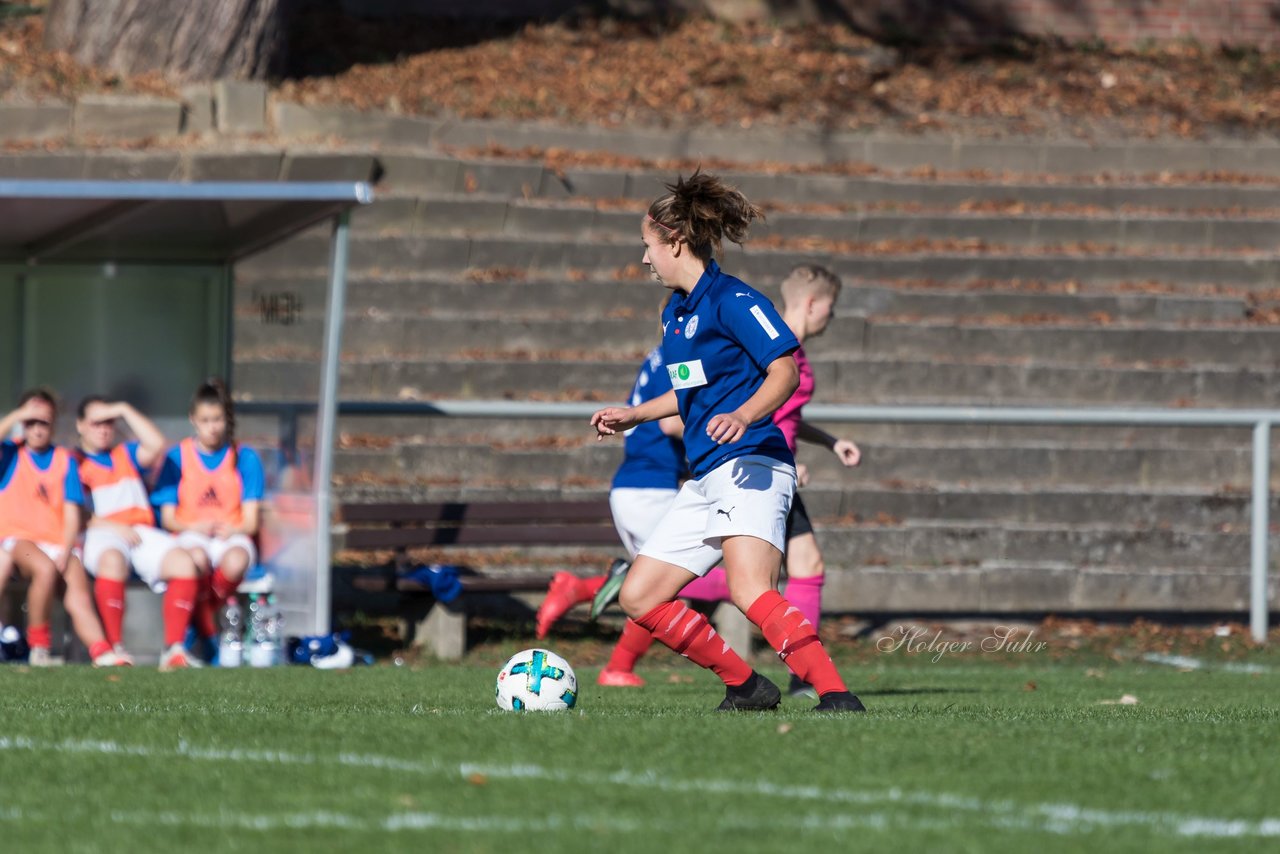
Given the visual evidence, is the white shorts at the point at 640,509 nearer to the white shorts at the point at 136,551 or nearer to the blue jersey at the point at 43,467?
the white shorts at the point at 136,551

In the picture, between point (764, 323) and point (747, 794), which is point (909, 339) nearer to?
point (764, 323)

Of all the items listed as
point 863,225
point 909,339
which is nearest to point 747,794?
point 909,339

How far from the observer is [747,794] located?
4.19 metres

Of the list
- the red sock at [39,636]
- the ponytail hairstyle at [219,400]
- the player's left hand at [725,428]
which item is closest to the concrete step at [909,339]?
the ponytail hairstyle at [219,400]

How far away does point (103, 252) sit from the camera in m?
11.6

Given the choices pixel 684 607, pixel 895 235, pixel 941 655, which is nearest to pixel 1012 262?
pixel 895 235

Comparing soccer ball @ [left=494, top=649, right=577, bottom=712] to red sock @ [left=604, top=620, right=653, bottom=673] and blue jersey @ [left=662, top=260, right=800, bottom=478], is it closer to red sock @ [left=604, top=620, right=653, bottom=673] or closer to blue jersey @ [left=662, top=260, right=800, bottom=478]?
blue jersey @ [left=662, top=260, right=800, bottom=478]

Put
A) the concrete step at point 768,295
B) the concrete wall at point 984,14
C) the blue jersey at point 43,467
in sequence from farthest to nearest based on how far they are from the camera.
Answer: the concrete wall at point 984,14
the concrete step at point 768,295
the blue jersey at point 43,467

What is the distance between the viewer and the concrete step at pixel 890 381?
13469 millimetres

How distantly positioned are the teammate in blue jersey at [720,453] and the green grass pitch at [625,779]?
0.88ft

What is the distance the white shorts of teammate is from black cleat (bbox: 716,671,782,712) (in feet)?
16.7

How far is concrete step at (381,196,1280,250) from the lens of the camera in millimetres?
15141

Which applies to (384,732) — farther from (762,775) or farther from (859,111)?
(859,111)

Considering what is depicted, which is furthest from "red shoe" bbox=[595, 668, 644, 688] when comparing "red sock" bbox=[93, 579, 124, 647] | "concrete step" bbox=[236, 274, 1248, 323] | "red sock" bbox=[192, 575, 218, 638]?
"concrete step" bbox=[236, 274, 1248, 323]
